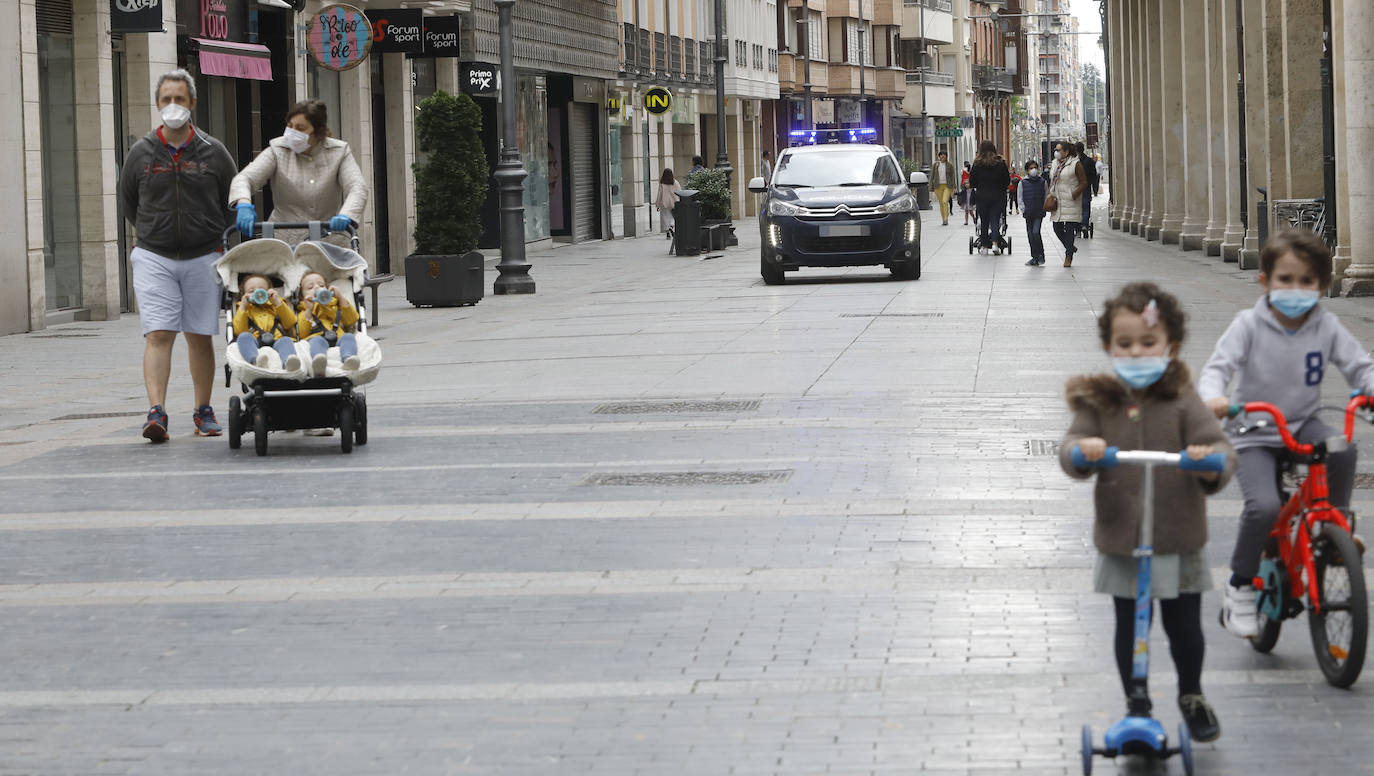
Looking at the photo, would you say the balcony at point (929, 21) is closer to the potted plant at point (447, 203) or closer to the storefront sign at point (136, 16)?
the potted plant at point (447, 203)

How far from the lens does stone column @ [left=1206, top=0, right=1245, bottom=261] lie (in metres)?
32.5

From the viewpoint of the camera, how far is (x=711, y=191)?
41.9 m

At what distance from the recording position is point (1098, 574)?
5414 mm

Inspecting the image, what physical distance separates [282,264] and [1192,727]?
7680mm

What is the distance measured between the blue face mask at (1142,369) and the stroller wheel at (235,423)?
7.38 metres

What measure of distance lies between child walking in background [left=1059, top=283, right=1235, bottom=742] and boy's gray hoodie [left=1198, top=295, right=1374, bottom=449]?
2.73ft

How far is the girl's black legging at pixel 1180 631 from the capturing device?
5391 millimetres

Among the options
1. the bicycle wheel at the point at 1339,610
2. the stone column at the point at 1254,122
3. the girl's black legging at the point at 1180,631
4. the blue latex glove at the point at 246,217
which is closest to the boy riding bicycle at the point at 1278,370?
the bicycle wheel at the point at 1339,610

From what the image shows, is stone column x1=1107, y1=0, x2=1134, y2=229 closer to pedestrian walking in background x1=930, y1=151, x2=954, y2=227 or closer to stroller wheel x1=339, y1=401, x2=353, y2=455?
pedestrian walking in background x1=930, y1=151, x2=954, y2=227

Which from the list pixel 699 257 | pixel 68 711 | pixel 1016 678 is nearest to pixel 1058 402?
pixel 1016 678

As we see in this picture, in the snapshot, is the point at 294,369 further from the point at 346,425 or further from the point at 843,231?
the point at 843,231

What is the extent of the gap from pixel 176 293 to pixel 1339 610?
8087 mm

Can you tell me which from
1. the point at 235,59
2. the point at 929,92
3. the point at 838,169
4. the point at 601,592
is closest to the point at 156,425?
the point at 601,592

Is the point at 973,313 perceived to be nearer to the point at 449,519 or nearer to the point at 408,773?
the point at 449,519
